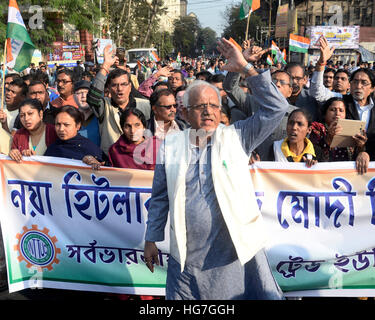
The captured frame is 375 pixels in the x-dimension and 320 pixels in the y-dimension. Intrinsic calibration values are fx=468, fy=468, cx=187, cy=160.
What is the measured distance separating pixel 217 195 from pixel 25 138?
2.31 m

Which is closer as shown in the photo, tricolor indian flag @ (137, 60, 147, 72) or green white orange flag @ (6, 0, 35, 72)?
green white orange flag @ (6, 0, 35, 72)

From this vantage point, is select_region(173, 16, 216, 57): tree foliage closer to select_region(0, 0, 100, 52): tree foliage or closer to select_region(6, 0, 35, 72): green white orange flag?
select_region(0, 0, 100, 52): tree foliage

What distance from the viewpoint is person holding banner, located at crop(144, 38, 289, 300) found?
2340 mm

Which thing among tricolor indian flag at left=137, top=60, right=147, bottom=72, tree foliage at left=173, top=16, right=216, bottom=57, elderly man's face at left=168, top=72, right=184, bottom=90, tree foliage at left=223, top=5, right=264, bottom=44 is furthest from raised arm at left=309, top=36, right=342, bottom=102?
tree foliage at left=173, top=16, right=216, bottom=57

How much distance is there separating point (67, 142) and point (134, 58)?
29.9m

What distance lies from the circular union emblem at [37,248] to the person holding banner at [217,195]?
1600 mm

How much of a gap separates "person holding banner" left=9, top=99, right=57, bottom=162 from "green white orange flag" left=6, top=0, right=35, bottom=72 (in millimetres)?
1017

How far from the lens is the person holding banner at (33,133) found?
396 cm

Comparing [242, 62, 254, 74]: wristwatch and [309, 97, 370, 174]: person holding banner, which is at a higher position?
[242, 62, 254, 74]: wristwatch

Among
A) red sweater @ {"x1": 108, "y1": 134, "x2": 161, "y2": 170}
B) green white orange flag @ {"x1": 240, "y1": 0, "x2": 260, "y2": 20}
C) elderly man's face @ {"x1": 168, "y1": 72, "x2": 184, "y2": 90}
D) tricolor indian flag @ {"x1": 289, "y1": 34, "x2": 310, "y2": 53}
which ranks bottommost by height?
red sweater @ {"x1": 108, "y1": 134, "x2": 161, "y2": 170}

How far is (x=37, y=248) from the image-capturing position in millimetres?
3787

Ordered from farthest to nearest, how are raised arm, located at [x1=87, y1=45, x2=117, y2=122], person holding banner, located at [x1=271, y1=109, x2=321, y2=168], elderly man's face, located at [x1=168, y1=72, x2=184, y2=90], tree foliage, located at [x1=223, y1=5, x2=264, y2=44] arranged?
tree foliage, located at [x1=223, y1=5, x2=264, y2=44]
elderly man's face, located at [x1=168, y1=72, x2=184, y2=90]
raised arm, located at [x1=87, y1=45, x2=117, y2=122]
person holding banner, located at [x1=271, y1=109, x2=321, y2=168]

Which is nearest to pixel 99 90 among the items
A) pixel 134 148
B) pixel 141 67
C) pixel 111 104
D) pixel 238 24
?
pixel 111 104

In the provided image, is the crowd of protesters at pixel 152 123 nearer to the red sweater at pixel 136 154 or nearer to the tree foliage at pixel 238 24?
the red sweater at pixel 136 154
